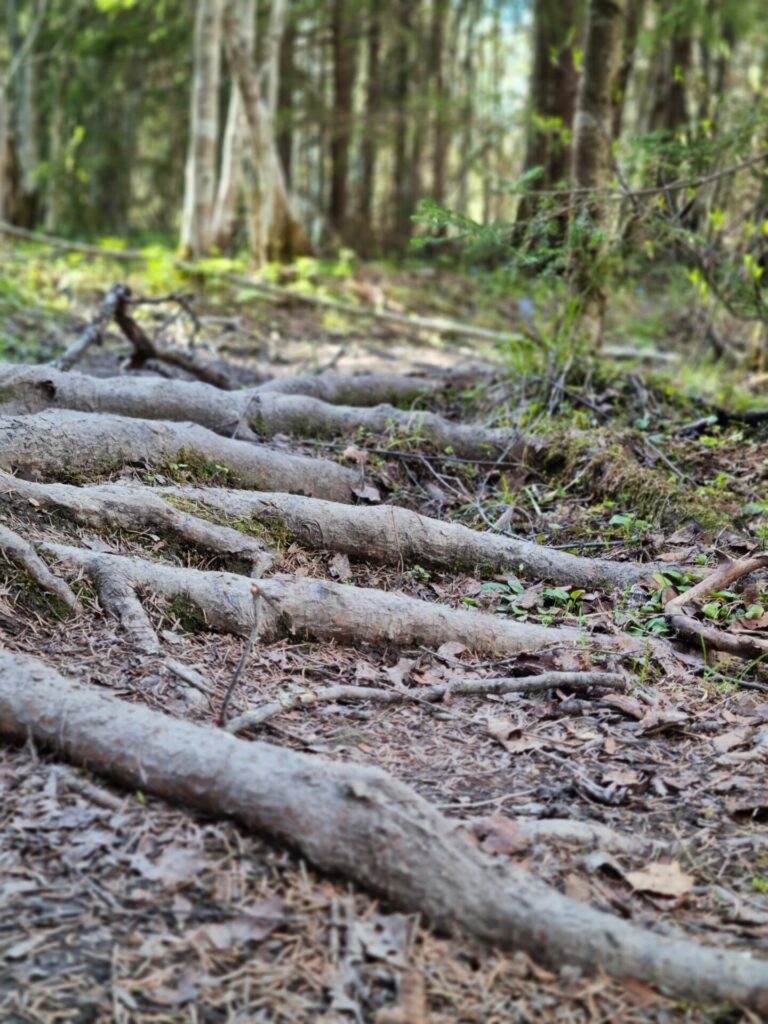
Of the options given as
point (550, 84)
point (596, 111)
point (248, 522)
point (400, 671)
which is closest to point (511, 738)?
point (400, 671)

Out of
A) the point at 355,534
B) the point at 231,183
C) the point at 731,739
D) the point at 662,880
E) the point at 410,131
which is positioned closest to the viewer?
the point at 662,880

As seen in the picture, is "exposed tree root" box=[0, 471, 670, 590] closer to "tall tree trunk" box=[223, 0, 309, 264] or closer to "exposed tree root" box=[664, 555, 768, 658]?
"exposed tree root" box=[664, 555, 768, 658]

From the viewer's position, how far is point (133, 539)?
3.89 metres

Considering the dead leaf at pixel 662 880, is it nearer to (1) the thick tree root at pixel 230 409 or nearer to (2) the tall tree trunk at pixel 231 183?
(1) the thick tree root at pixel 230 409

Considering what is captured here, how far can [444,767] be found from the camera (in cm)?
291

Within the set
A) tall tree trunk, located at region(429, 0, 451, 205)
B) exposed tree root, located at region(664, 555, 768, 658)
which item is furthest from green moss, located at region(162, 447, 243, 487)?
tall tree trunk, located at region(429, 0, 451, 205)

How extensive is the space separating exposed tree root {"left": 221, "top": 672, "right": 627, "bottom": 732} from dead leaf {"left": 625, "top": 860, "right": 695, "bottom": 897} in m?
1.02

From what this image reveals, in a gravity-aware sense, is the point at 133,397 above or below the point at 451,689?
above

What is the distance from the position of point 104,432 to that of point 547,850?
2.89 metres

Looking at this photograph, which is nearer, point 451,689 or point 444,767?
point 444,767

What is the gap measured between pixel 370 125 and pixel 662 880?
1826 centimetres

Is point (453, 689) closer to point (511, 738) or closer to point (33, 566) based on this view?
point (511, 738)

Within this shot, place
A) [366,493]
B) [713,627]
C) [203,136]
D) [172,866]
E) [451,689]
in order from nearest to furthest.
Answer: [172,866], [451,689], [713,627], [366,493], [203,136]

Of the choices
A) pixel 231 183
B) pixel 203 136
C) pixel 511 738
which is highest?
pixel 203 136
